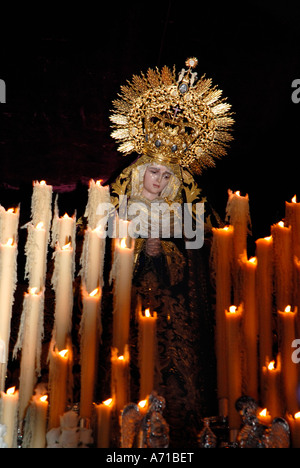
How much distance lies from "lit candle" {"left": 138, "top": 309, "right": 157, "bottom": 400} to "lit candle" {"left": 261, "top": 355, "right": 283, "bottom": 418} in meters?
0.44

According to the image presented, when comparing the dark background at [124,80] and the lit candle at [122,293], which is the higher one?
the dark background at [124,80]

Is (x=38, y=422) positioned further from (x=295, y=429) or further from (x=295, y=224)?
(x=295, y=224)

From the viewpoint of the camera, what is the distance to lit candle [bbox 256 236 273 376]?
7.18ft

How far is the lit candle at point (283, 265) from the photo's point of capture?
230cm

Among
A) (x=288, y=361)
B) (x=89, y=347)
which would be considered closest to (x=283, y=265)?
(x=288, y=361)

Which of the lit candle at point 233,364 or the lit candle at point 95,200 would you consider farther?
the lit candle at point 95,200

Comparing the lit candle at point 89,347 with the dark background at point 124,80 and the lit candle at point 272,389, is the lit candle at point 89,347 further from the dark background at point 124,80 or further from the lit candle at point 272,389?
the dark background at point 124,80

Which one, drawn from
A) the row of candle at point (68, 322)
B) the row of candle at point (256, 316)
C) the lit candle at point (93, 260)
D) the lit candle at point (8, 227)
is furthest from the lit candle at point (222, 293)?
the lit candle at point (8, 227)

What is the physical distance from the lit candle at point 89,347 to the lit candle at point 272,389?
61cm

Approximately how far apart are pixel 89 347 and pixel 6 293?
35 cm

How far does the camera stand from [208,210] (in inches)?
127

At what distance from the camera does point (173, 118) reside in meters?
3.08

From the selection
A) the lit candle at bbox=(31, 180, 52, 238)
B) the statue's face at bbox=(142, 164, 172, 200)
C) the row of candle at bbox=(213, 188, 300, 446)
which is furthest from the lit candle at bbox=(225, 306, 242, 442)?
the statue's face at bbox=(142, 164, 172, 200)

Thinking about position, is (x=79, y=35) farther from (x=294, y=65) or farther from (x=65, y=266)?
(x=65, y=266)
